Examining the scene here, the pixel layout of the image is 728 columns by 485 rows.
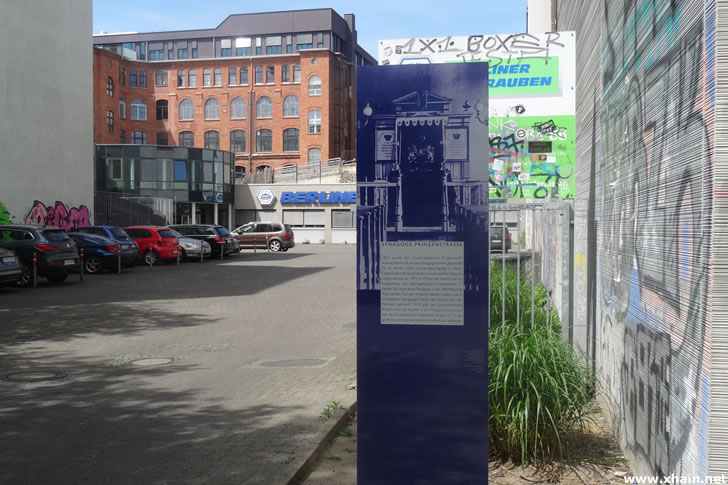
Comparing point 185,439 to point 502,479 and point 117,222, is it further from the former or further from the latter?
point 117,222

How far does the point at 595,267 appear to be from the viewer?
6.72 meters

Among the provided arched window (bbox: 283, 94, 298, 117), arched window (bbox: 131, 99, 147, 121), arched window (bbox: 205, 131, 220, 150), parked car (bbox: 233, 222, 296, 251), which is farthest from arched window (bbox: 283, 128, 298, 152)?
parked car (bbox: 233, 222, 296, 251)

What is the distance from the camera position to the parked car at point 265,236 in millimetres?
42062

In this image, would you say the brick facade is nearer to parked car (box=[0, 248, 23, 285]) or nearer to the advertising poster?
parked car (box=[0, 248, 23, 285])

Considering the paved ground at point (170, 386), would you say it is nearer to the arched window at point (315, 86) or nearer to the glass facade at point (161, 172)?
the glass facade at point (161, 172)

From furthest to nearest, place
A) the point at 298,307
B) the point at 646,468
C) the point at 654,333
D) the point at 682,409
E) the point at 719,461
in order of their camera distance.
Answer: the point at 298,307
the point at 646,468
the point at 654,333
the point at 682,409
the point at 719,461

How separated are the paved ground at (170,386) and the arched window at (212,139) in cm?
5826

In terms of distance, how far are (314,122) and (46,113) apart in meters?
41.8

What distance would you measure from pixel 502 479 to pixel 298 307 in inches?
426

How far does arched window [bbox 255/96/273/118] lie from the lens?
73.1 metres

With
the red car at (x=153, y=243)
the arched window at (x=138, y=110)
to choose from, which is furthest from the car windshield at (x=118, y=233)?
the arched window at (x=138, y=110)

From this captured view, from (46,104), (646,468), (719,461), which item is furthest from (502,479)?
(46,104)

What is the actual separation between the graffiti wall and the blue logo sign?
2676 cm

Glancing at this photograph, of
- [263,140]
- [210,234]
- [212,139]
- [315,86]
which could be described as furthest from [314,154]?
[210,234]
